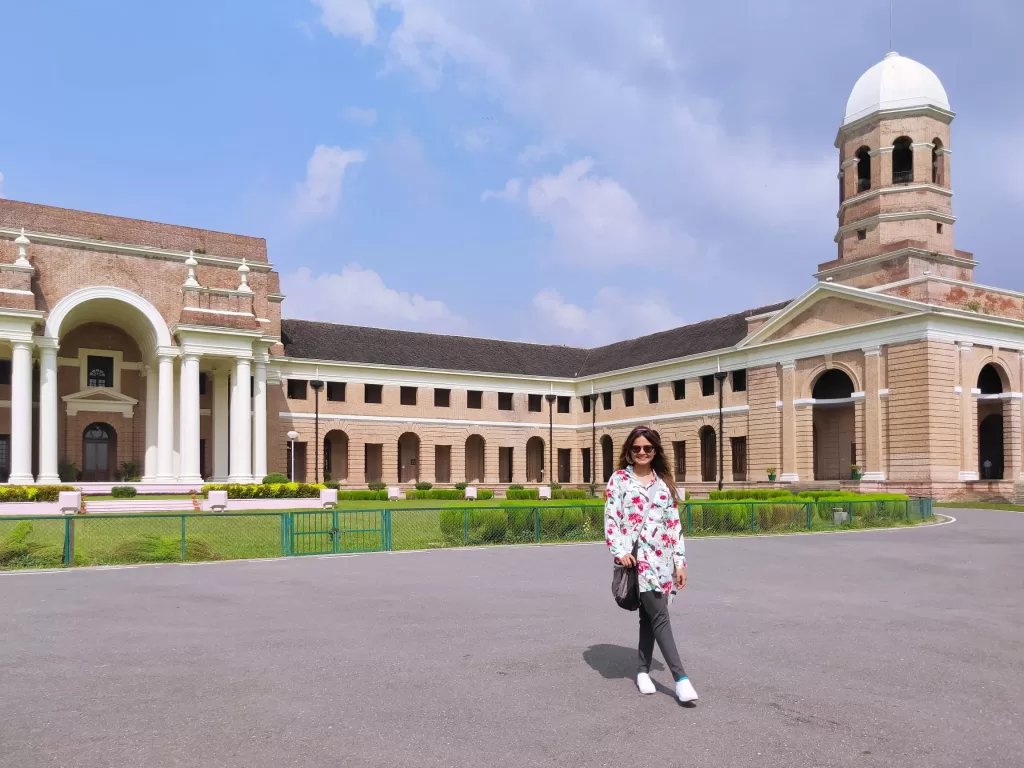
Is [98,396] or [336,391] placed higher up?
[336,391]

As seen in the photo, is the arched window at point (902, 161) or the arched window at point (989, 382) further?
the arched window at point (902, 161)

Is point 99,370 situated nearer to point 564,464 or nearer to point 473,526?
point 564,464

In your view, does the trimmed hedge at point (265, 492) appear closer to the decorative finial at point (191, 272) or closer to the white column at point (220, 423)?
the white column at point (220, 423)

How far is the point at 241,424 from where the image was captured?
1590 inches

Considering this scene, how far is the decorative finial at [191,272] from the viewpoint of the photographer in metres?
39.4

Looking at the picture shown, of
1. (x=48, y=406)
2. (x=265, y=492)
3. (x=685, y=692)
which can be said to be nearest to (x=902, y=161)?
(x=265, y=492)

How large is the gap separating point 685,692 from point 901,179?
39977mm

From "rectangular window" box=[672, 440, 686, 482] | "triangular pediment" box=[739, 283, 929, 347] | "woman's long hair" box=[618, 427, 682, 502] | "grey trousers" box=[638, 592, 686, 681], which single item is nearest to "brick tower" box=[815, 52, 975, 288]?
"triangular pediment" box=[739, 283, 929, 347]

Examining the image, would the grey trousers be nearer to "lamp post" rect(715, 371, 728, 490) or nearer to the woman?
the woman

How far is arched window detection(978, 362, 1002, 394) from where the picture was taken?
3981 cm

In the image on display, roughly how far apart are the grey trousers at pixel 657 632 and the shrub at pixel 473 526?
12022 mm

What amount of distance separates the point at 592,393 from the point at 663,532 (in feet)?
166

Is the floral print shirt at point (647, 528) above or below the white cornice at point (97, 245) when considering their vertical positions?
below

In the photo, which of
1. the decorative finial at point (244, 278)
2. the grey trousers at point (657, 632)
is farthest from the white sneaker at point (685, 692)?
the decorative finial at point (244, 278)
